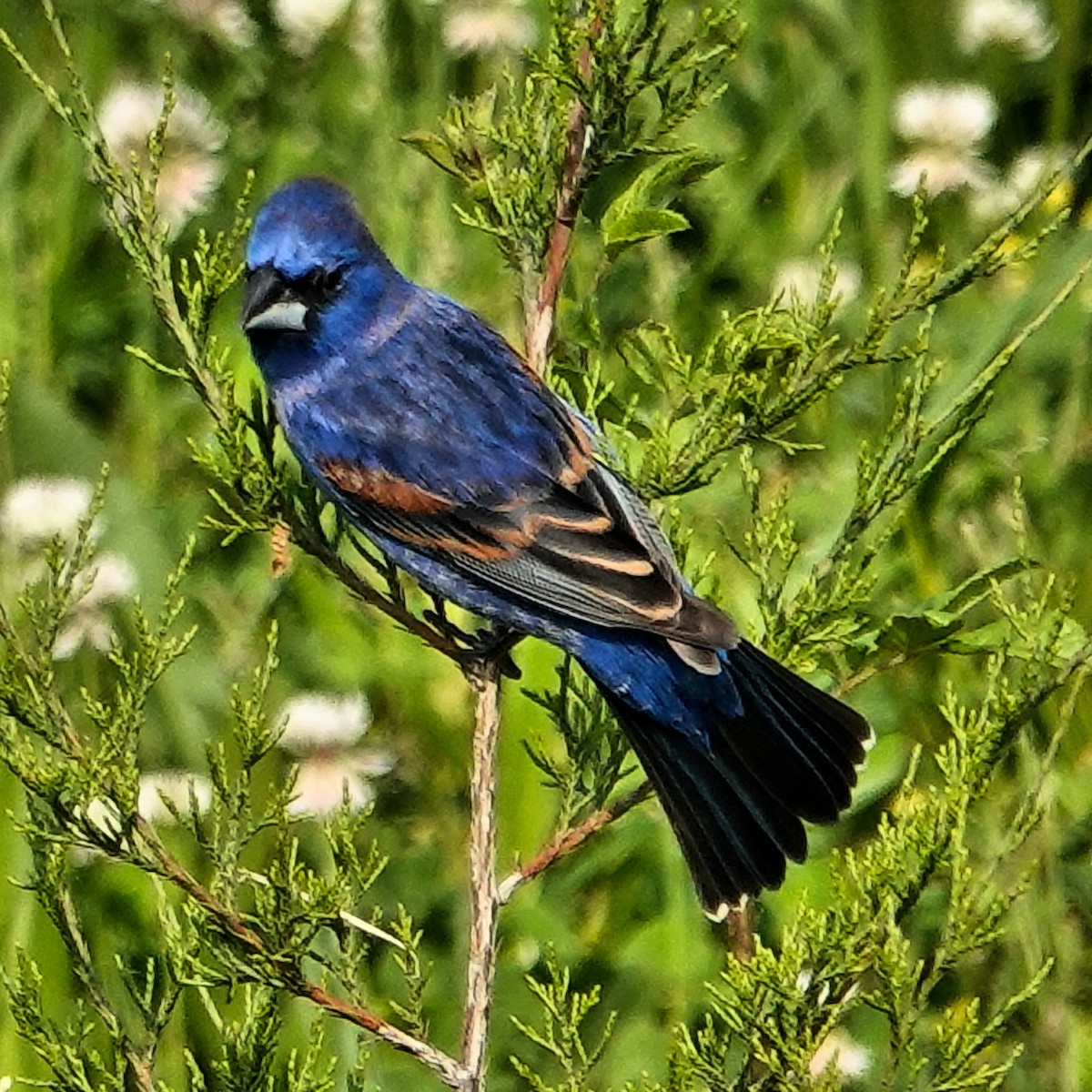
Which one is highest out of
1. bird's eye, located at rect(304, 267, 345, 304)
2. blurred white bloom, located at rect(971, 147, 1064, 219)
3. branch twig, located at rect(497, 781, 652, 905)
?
blurred white bloom, located at rect(971, 147, 1064, 219)

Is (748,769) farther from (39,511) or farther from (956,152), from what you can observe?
(956,152)

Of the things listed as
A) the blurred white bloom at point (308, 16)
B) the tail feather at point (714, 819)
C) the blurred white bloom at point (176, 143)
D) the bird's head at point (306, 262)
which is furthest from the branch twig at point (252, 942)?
the blurred white bloom at point (308, 16)

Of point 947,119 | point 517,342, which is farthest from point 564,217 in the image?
point 947,119

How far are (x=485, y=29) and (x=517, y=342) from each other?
1.21 meters

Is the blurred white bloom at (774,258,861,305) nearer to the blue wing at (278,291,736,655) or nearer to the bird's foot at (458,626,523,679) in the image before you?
the blue wing at (278,291,736,655)

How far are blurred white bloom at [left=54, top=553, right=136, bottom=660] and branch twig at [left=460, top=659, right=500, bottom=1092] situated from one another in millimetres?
1790

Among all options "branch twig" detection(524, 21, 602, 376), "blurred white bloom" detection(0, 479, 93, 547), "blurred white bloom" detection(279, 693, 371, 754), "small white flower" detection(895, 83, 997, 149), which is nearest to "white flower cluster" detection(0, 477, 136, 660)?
"blurred white bloom" detection(0, 479, 93, 547)

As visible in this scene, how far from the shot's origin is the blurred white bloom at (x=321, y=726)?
182 inches

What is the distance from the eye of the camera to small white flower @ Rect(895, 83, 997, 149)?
6.27 m

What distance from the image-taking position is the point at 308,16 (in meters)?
6.69

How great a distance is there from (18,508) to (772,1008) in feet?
8.97

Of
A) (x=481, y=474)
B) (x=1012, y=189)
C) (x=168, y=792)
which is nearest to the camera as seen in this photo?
(x=481, y=474)

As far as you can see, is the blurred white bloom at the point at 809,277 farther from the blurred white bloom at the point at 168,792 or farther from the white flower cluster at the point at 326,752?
the blurred white bloom at the point at 168,792

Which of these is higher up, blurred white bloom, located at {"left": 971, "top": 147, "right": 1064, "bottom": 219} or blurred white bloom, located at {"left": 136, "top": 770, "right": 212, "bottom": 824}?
blurred white bloom, located at {"left": 971, "top": 147, "right": 1064, "bottom": 219}
